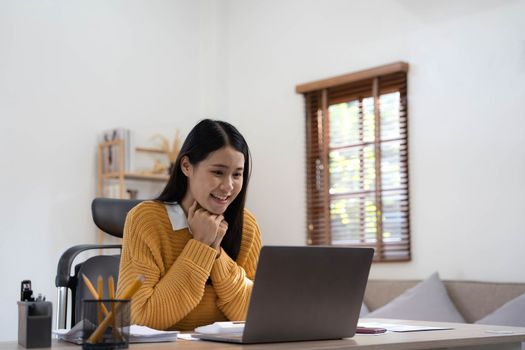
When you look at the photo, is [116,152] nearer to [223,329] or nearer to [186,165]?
[186,165]

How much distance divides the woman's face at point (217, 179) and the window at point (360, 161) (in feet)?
8.57

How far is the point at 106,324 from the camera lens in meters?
1.42

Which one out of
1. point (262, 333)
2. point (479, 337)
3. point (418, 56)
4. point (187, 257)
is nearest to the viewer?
point (262, 333)

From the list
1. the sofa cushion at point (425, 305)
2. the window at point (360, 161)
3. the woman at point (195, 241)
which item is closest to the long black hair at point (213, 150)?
the woman at point (195, 241)

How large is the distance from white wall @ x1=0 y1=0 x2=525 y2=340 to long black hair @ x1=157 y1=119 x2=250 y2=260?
2.29m

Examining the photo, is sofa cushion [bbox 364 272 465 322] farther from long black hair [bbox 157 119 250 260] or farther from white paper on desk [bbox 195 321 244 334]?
white paper on desk [bbox 195 321 244 334]

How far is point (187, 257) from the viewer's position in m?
1.98

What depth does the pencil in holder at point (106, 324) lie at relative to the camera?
1414 millimetres

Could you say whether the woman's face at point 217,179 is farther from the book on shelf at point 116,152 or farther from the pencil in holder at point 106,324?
the book on shelf at point 116,152

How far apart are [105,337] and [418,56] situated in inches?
142

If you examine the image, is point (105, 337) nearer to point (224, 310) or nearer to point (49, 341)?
point (49, 341)

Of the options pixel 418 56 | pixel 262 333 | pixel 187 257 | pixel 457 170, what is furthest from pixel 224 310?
pixel 418 56

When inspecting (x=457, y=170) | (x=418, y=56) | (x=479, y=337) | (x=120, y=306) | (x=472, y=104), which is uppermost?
(x=418, y=56)

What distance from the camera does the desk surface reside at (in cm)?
152
